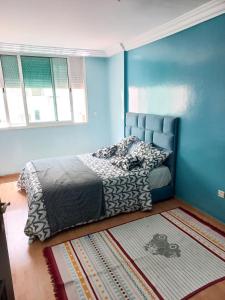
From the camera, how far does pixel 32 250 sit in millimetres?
2232

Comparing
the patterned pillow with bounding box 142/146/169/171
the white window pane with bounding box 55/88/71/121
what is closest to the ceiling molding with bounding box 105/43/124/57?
the white window pane with bounding box 55/88/71/121

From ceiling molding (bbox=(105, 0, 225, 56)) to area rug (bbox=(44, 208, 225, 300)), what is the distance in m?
2.43

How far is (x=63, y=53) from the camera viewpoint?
14.2 feet

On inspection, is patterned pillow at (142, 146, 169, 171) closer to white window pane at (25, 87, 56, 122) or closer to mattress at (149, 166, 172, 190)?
mattress at (149, 166, 172, 190)

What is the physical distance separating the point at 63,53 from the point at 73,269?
3.91 metres

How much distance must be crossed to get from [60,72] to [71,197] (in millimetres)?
3047

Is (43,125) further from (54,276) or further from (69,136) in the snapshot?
(54,276)

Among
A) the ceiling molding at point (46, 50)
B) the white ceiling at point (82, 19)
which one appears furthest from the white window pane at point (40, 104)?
the white ceiling at point (82, 19)

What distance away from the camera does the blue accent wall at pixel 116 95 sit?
171 inches

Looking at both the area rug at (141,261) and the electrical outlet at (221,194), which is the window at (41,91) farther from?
the electrical outlet at (221,194)

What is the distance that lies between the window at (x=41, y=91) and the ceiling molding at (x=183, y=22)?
4.92 feet

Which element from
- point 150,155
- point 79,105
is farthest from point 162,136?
point 79,105

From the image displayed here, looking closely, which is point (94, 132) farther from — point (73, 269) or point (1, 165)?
point (73, 269)

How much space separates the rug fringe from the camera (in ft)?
5.54
